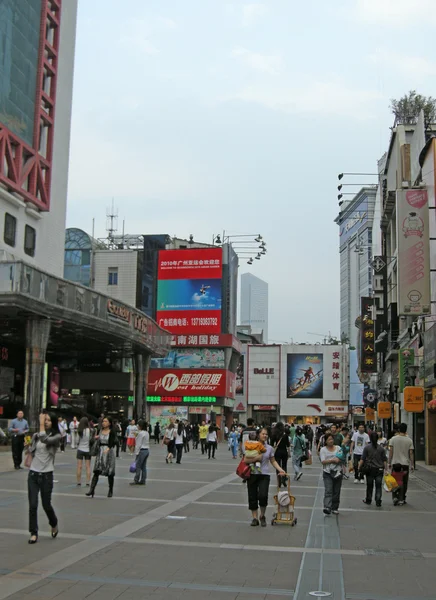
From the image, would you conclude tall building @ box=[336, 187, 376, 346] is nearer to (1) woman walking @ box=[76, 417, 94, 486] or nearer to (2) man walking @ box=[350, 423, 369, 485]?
(2) man walking @ box=[350, 423, 369, 485]

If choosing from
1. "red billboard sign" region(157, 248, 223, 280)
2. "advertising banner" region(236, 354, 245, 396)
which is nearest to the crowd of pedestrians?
"red billboard sign" region(157, 248, 223, 280)

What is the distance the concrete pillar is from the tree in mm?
24053

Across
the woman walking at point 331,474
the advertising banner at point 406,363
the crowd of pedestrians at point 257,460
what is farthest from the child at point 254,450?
the advertising banner at point 406,363

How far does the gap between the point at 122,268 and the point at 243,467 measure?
2233 inches

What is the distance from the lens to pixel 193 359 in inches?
2557

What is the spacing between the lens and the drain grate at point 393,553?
8.86m

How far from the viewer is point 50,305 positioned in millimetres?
30703

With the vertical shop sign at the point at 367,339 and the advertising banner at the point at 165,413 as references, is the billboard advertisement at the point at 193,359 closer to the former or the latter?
the advertising banner at the point at 165,413

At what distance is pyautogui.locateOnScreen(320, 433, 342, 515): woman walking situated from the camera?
12258 mm

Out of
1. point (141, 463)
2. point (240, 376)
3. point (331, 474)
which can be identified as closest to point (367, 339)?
point (240, 376)

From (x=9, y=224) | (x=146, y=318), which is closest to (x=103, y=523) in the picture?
(x=9, y=224)

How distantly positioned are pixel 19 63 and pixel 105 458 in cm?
3001

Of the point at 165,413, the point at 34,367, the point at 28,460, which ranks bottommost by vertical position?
the point at 165,413

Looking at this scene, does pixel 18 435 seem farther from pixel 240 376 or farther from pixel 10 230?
pixel 240 376
